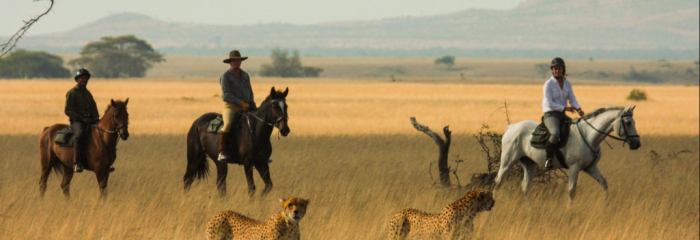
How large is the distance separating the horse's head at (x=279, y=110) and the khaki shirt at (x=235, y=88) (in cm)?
80

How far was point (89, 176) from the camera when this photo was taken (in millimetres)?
15398

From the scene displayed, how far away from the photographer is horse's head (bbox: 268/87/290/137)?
37.9ft

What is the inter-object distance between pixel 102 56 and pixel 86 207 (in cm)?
10404

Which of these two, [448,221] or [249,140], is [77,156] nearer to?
[249,140]

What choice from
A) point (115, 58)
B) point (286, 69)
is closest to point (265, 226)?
point (115, 58)

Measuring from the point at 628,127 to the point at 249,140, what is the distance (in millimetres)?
5291

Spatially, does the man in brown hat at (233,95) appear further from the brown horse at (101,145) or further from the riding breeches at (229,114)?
the brown horse at (101,145)

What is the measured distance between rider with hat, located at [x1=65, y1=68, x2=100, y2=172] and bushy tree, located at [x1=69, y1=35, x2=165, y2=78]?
98.2 metres

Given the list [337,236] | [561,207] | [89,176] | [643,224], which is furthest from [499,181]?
[89,176]

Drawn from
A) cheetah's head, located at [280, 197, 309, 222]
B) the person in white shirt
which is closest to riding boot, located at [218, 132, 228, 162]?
the person in white shirt

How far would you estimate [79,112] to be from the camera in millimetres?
11906

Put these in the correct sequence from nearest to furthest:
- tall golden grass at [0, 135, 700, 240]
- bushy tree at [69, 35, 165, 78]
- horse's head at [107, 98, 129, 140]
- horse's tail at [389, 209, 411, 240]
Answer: horse's tail at [389, 209, 411, 240]
tall golden grass at [0, 135, 700, 240]
horse's head at [107, 98, 129, 140]
bushy tree at [69, 35, 165, 78]

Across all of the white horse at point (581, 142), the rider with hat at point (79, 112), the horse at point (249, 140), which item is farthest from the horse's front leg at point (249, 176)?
the white horse at point (581, 142)

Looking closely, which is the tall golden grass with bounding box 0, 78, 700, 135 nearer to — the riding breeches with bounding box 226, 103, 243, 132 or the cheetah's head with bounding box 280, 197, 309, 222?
the riding breeches with bounding box 226, 103, 243, 132
